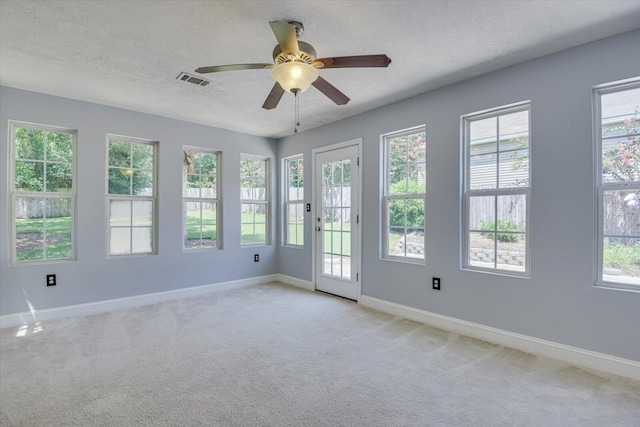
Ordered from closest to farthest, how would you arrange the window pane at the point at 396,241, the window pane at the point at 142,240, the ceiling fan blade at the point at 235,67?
1. the ceiling fan blade at the point at 235,67
2. the window pane at the point at 396,241
3. the window pane at the point at 142,240

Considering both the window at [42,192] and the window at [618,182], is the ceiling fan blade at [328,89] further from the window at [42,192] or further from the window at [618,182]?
the window at [42,192]

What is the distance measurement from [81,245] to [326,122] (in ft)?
11.5

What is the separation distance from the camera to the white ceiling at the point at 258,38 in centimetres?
207

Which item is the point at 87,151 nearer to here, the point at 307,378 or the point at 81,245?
the point at 81,245

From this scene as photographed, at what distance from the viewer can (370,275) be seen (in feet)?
13.5

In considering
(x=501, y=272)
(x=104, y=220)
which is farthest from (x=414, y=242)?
(x=104, y=220)

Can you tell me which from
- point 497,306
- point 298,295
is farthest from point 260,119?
point 497,306

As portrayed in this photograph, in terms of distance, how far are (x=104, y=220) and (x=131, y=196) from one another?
1.44ft

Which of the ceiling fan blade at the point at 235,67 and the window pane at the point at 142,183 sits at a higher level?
the ceiling fan blade at the point at 235,67

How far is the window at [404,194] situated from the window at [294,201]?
5.56 feet

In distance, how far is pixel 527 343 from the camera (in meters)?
2.75

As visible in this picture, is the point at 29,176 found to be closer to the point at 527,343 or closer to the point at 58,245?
the point at 58,245

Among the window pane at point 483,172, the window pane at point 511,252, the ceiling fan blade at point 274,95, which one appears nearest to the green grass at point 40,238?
the ceiling fan blade at point 274,95

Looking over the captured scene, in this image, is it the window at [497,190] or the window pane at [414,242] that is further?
the window pane at [414,242]
